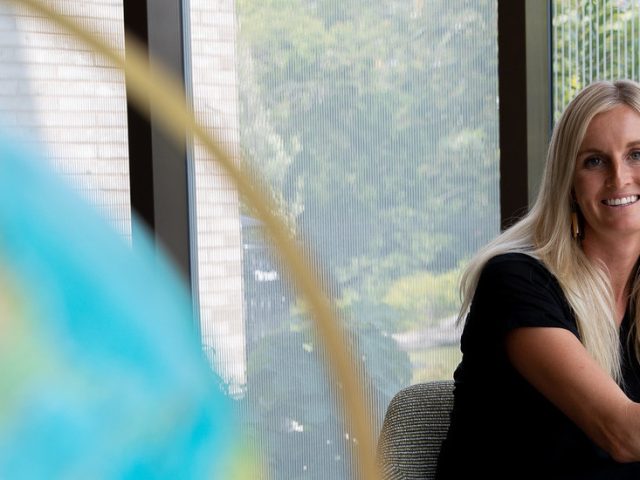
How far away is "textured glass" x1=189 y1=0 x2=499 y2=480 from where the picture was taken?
2629mm

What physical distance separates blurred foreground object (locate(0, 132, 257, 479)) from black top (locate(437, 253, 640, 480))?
0.96m

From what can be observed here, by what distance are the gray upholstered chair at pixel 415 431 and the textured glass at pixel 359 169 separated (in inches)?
32.9

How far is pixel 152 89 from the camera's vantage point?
2.69ft

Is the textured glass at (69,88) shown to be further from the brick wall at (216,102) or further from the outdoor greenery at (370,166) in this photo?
the outdoor greenery at (370,166)

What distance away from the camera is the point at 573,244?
1754 millimetres

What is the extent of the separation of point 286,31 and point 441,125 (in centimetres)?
49

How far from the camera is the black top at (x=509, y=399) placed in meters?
1.60

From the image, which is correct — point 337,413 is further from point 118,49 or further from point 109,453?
point 118,49

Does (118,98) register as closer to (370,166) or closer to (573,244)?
(370,166)

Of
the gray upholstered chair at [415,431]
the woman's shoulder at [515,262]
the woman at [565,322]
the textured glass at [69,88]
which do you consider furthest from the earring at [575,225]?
the textured glass at [69,88]

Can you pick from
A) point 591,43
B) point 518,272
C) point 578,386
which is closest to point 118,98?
point 591,43

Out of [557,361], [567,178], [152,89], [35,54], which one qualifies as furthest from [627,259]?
[35,54]

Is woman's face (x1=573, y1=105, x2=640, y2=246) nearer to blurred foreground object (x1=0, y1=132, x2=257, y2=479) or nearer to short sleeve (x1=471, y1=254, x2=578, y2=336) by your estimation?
short sleeve (x1=471, y1=254, x2=578, y2=336)

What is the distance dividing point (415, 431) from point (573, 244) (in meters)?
0.44
